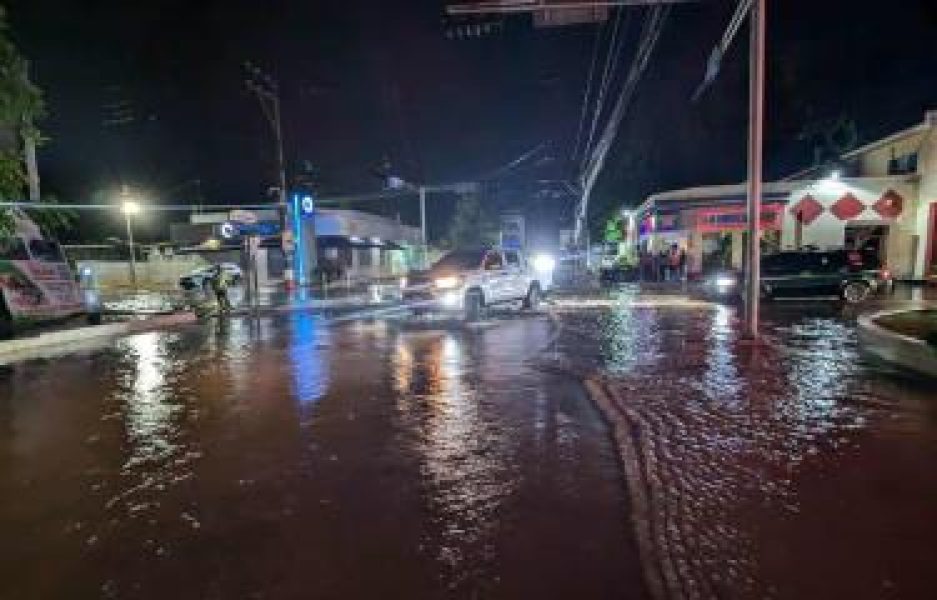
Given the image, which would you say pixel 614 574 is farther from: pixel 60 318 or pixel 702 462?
pixel 60 318

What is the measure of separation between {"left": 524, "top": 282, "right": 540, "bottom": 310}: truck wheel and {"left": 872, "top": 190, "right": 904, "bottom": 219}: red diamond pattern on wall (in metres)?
19.8

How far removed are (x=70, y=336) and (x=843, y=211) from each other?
32.6 m

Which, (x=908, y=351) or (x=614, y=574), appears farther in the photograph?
(x=908, y=351)

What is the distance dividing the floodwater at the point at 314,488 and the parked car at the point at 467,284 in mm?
6955

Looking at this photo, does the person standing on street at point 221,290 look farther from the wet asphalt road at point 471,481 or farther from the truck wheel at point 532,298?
the wet asphalt road at point 471,481

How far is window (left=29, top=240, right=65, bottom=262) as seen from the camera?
54.2 feet

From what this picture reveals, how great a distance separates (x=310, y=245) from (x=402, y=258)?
65.8ft

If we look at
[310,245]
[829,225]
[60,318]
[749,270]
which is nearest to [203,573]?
[749,270]

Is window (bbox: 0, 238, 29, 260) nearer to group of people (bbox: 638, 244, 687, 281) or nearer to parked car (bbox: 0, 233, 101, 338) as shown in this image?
parked car (bbox: 0, 233, 101, 338)

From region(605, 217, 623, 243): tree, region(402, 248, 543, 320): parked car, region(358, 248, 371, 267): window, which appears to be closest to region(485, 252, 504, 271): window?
region(402, 248, 543, 320): parked car

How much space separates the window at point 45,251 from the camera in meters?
16.5

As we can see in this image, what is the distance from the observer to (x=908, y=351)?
9305 mm

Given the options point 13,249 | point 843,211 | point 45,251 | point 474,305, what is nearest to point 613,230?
point 843,211

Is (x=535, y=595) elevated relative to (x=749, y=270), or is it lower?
lower
